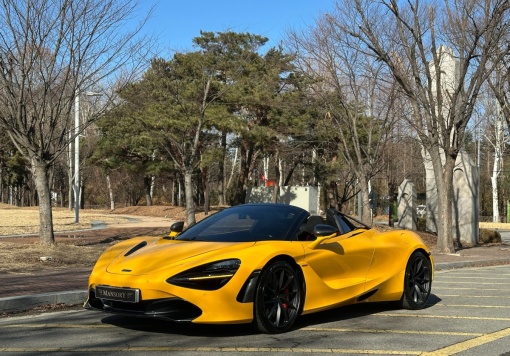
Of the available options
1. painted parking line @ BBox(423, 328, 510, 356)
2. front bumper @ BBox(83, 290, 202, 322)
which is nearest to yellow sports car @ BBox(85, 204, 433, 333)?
front bumper @ BBox(83, 290, 202, 322)

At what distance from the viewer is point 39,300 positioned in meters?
7.58

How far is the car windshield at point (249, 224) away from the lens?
6344mm

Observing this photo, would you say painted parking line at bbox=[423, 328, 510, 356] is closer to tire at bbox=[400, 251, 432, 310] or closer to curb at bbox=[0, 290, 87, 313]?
tire at bbox=[400, 251, 432, 310]

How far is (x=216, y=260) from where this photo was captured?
219 inches

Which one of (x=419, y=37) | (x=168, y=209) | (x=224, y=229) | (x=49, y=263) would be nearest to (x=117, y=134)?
(x=168, y=209)

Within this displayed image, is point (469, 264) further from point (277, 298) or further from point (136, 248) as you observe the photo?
point (136, 248)

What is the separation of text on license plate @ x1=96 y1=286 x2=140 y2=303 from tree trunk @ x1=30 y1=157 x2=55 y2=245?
30.2ft

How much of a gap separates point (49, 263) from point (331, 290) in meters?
7.36

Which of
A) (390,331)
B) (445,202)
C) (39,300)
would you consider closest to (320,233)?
(390,331)

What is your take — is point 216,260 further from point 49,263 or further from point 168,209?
point 168,209

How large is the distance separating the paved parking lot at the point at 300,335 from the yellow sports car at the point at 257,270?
0.24 metres

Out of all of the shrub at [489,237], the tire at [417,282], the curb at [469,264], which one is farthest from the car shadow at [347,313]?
the shrub at [489,237]

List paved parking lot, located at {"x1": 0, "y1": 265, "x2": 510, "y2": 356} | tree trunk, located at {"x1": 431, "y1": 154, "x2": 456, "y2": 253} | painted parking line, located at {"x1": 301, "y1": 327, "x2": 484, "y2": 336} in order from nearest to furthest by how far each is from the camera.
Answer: paved parking lot, located at {"x1": 0, "y1": 265, "x2": 510, "y2": 356} < painted parking line, located at {"x1": 301, "y1": 327, "x2": 484, "y2": 336} < tree trunk, located at {"x1": 431, "y1": 154, "x2": 456, "y2": 253}

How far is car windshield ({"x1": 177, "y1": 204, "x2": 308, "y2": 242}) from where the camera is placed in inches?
250
